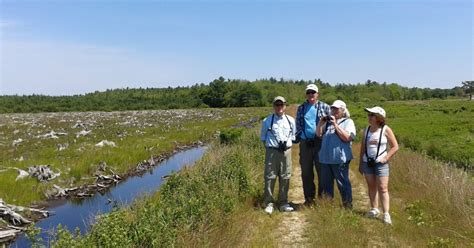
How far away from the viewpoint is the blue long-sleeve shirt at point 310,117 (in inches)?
298

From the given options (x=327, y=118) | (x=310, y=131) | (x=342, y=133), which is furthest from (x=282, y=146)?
(x=342, y=133)

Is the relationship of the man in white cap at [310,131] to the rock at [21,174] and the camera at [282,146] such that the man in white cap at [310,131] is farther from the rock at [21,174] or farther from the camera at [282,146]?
the rock at [21,174]

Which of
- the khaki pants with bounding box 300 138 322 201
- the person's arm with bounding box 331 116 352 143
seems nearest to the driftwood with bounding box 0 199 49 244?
the khaki pants with bounding box 300 138 322 201

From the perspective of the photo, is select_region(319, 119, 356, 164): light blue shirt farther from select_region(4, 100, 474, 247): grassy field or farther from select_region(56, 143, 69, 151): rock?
select_region(56, 143, 69, 151): rock

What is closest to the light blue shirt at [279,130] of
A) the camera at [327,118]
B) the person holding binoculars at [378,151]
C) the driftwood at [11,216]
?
the camera at [327,118]

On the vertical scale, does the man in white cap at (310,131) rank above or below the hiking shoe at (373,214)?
above

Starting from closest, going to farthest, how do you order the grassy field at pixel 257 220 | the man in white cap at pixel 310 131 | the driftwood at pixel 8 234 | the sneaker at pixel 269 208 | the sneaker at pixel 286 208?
1. the grassy field at pixel 257 220
2. the man in white cap at pixel 310 131
3. the sneaker at pixel 269 208
4. the sneaker at pixel 286 208
5. the driftwood at pixel 8 234

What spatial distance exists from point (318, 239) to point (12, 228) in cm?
695

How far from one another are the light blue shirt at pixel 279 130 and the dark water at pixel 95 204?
304cm

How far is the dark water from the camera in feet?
30.2

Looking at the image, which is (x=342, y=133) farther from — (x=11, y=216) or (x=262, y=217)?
(x=11, y=216)

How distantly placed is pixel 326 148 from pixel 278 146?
891 millimetres

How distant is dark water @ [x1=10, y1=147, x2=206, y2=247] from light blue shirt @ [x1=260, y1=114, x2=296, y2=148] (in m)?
3.04

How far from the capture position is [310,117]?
25.1 ft
